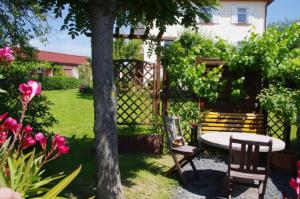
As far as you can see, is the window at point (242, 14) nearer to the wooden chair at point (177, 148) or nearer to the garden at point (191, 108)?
the garden at point (191, 108)

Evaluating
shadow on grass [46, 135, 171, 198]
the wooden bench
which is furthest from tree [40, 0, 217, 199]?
the wooden bench

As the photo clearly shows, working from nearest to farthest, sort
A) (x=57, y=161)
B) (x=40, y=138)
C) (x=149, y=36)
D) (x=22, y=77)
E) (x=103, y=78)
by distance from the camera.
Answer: (x=40, y=138) → (x=103, y=78) → (x=22, y=77) → (x=57, y=161) → (x=149, y=36)

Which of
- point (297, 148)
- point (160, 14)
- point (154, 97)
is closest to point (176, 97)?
point (154, 97)

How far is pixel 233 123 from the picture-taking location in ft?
29.6

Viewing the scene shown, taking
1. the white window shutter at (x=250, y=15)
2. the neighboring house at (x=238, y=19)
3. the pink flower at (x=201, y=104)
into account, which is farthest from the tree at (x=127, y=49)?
the pink flower at (x=201, y=104)

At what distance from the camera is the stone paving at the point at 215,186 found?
614 cm

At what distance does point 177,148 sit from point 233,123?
8.94 ft

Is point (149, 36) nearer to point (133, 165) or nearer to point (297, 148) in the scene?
point (133, 165)

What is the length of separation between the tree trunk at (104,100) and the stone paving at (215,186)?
1.24 meters

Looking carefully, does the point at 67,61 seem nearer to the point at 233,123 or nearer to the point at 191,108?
the point at 191,108

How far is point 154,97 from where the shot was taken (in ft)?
29.9

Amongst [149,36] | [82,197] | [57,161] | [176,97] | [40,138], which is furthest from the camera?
[176,97]

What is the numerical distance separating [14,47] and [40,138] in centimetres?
516

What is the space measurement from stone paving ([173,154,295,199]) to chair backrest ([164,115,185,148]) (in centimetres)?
68
